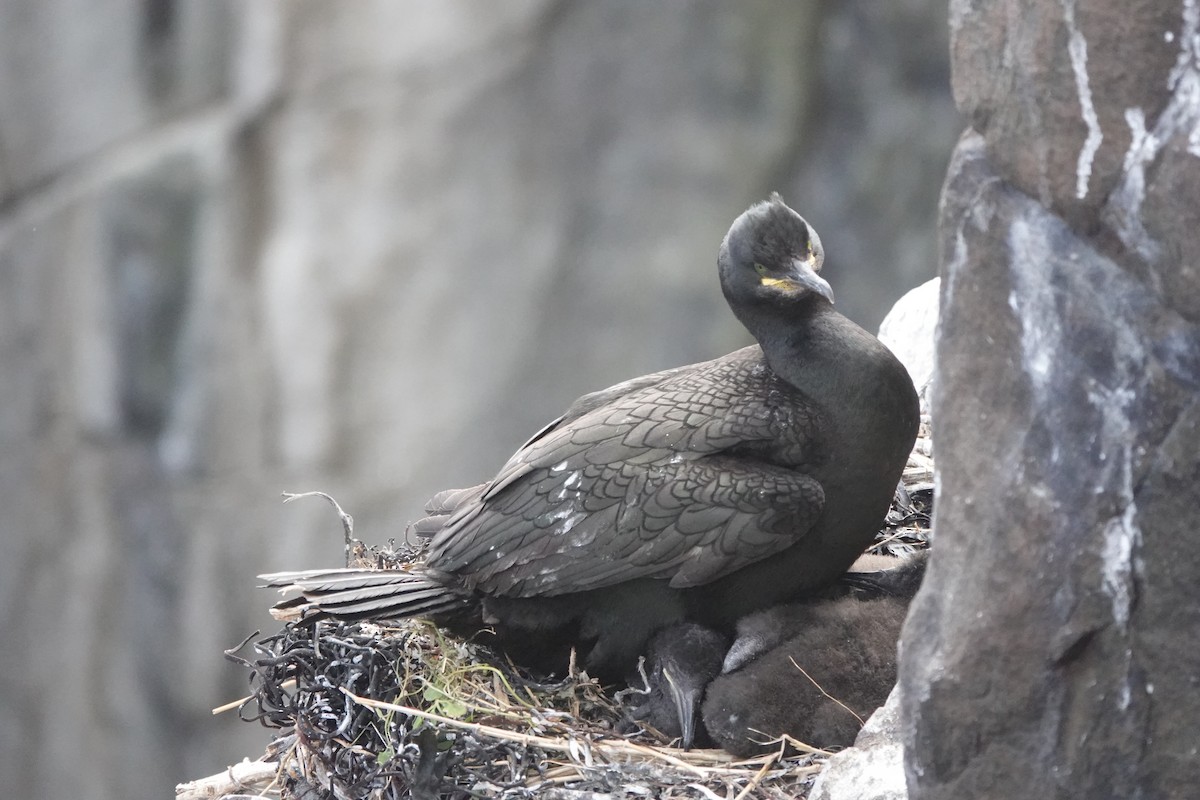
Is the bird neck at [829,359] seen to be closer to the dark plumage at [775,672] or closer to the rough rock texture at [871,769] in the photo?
the dark plumage at [775,672]

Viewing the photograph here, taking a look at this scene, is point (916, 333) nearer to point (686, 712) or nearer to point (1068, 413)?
point (686, 712)

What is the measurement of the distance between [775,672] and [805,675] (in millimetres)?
66

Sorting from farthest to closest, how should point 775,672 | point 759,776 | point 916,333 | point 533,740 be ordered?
1. point 916,333
2. point 775,672
3. point 533,740
4. point 759,776

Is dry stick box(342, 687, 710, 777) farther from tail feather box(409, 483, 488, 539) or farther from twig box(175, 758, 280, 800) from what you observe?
tail feather box(409, 483, 488, 539)

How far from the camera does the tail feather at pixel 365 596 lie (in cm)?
324

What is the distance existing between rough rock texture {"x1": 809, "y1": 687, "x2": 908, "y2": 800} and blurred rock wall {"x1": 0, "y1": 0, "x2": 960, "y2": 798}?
4883mm

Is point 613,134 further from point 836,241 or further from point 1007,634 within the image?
point 1007,634

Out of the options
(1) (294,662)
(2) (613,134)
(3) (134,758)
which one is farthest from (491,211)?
(1) (294,662)

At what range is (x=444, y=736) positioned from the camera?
296 centimetres

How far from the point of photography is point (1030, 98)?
5.92ft

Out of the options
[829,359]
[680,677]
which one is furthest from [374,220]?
[680,677]

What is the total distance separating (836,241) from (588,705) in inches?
186

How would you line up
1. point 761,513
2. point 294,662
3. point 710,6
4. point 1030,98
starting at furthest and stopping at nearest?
point 710,6, point 294,662, point 761,513, point 1030,98

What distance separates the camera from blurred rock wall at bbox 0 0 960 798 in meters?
7.07
